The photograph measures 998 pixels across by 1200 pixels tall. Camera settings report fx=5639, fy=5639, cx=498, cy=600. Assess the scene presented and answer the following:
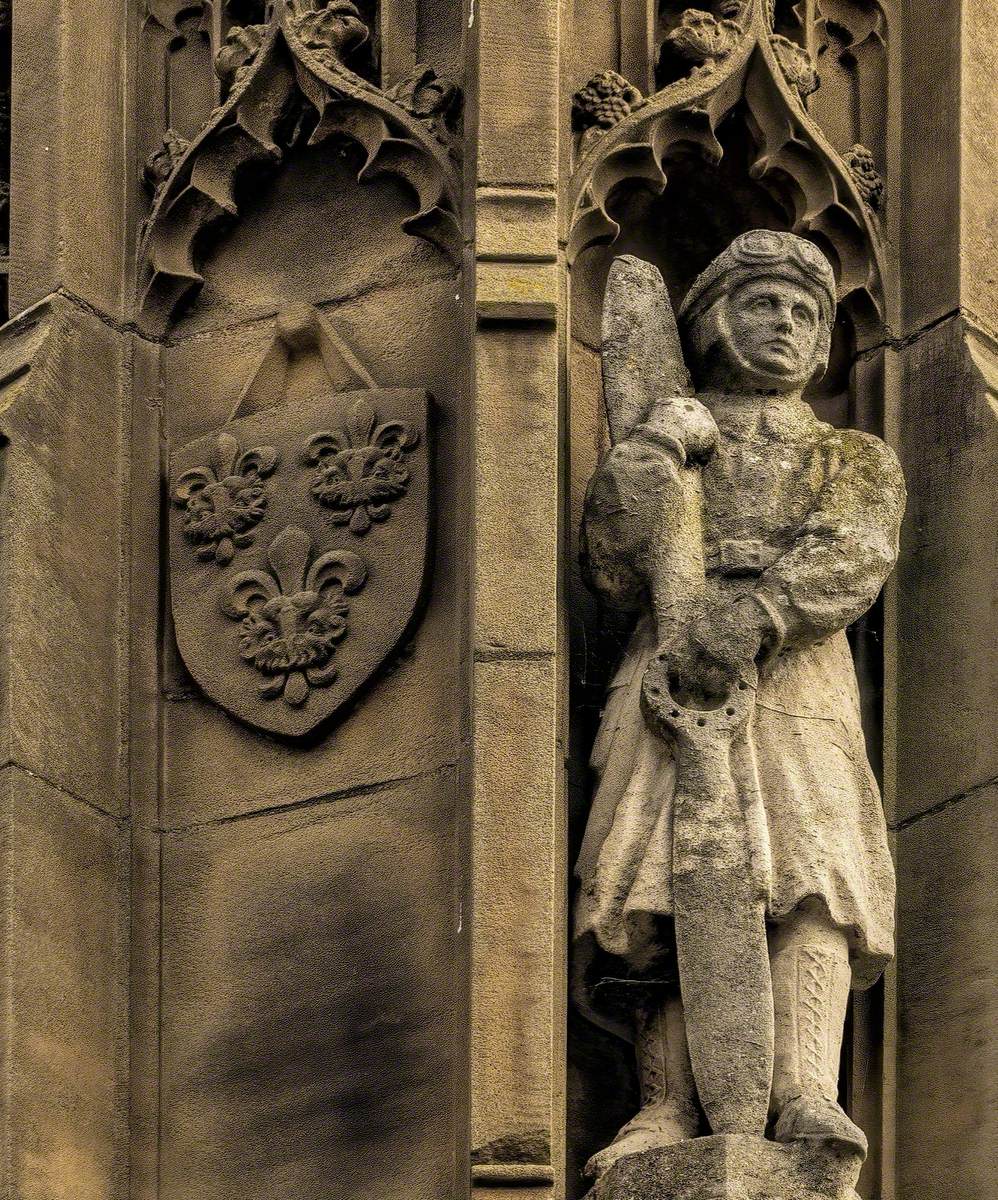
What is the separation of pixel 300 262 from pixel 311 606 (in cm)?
124

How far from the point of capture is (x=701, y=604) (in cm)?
1554

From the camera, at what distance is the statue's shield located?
16.0m

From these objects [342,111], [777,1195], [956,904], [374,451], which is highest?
[342,111]

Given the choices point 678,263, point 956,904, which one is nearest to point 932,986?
point 956,904

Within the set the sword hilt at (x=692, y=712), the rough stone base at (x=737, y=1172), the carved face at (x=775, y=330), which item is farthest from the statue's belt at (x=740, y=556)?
the rough stone base at (x=737, y=1172)

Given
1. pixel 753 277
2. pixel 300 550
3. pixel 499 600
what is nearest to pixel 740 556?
pixel 499 600

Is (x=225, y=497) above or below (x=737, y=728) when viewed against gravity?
above

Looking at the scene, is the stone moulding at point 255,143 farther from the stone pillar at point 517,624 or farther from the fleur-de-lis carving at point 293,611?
the fleur-de-lis carving at point 293,611

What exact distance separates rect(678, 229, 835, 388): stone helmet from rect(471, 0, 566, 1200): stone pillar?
16.9 inches

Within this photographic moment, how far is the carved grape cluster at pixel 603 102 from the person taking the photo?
16.4 m

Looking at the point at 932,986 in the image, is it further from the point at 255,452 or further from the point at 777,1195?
the point at 255,452

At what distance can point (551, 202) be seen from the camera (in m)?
16.0

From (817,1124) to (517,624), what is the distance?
5.48 ft

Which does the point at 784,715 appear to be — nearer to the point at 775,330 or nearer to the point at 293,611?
the point at 775,330
